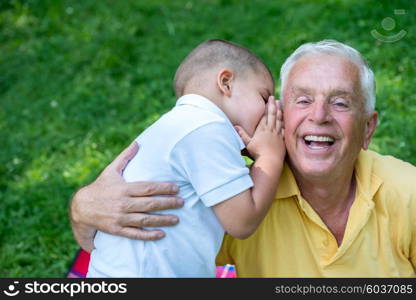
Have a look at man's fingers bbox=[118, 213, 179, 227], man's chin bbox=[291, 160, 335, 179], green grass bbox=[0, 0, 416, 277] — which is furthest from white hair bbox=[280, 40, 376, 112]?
green grass bbox=[0, 0, 416, 277]

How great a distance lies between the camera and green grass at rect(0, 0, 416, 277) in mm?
5395

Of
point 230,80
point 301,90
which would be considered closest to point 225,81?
point 230,80

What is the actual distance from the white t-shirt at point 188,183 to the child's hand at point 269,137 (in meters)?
0.07

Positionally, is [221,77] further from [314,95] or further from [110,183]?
[110,183]

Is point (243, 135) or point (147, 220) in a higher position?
point (243, 135)

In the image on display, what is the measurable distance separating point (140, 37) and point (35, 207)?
11.8ft

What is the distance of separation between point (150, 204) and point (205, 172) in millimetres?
294

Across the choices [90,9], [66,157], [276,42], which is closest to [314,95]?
[66,157]

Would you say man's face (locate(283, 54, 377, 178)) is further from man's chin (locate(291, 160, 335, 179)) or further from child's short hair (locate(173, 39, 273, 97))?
child's short hair (locate(173, 39, 273, 97))

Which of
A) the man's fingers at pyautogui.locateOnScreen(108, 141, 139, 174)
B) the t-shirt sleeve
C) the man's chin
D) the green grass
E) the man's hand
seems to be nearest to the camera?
the t-shirt sleeve

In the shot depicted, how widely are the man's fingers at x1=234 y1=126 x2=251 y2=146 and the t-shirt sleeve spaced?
0.55 ft

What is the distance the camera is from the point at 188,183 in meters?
2.77

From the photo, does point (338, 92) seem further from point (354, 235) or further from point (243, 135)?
point (354, 235)

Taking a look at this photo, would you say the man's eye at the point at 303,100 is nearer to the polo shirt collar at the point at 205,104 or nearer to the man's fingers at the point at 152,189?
the polo shirt collar at the point at 205,104
